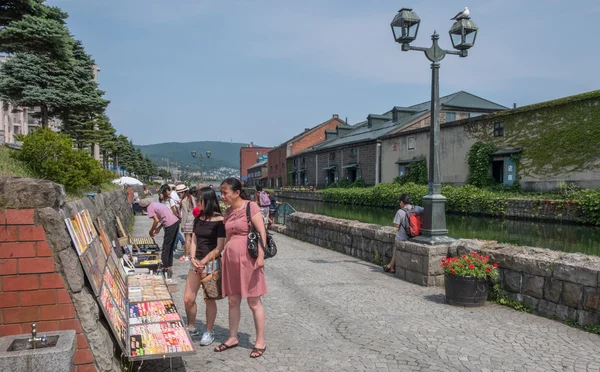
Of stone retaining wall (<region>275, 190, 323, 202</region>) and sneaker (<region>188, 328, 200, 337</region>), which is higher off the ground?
stone retaining wall (<region>275, 190, 323, 202</region>)

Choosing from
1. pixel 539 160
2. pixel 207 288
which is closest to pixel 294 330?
pixel 207 288

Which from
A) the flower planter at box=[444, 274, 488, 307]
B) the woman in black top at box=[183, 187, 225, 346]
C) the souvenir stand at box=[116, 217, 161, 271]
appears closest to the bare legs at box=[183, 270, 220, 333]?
the woman in black top at box=[183, 187, 225, 346]

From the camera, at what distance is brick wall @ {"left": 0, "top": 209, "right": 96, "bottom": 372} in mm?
3096

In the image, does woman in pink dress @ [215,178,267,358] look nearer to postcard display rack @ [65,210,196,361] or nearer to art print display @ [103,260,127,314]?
postcard display rack @ [65,210,196,361]

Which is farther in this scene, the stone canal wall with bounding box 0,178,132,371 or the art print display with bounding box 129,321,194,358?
the art print display with bounding box 129,321,194,358

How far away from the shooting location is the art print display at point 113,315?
141 inches

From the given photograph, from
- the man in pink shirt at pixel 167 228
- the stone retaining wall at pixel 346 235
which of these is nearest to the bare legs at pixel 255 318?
the man in pink shirt at pixel 167 228

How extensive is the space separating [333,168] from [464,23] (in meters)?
44.6

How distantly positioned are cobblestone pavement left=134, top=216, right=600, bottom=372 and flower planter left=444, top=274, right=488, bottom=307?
0.41ft

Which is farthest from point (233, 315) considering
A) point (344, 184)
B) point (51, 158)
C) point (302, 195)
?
point (302, 195)

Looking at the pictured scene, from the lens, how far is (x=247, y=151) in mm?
123062

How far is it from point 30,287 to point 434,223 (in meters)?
6.21

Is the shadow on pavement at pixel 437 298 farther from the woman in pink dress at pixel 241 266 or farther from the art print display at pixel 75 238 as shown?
the art print display at pixel 75 238

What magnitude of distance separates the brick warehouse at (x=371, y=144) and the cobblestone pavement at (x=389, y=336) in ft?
115
